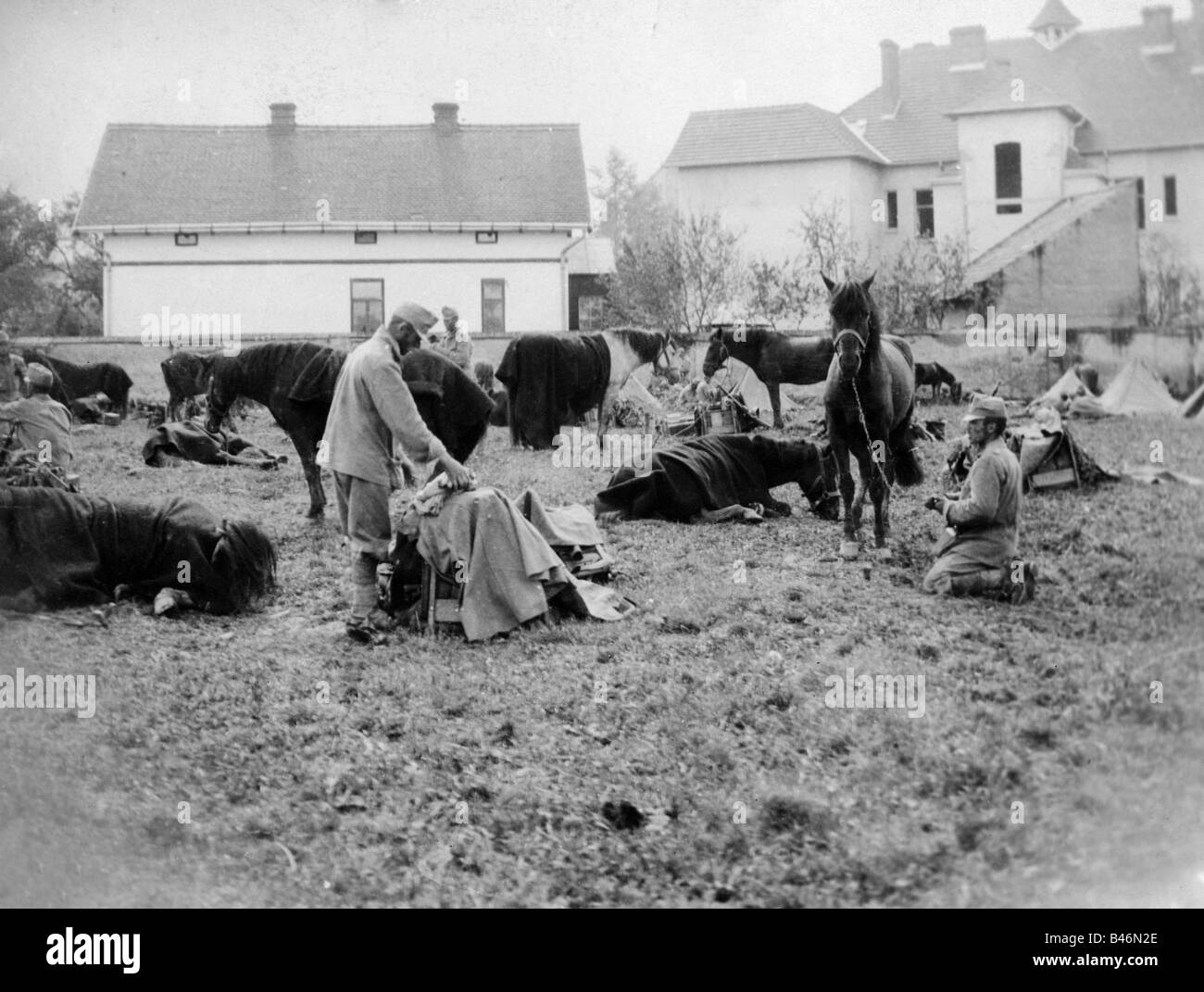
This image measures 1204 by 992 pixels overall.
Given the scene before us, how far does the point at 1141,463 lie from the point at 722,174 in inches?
153

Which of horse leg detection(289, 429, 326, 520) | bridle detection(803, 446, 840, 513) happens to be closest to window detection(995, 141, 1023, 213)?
bridle detection(803, 446, 840, 513)

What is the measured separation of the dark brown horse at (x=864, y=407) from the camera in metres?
7.90

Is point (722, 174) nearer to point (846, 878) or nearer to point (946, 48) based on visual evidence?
point (946, 48)

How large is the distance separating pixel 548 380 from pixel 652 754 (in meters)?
7.75

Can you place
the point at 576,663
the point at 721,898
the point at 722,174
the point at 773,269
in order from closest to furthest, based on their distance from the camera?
the point at 721,898 < the point at 576,663 < the point at 722,174 < the point at 773,269

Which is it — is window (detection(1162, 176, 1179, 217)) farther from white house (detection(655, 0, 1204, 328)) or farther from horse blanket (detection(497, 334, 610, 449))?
horse blanket (detection(497, 334, 610, 449))

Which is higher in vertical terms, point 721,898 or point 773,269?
point 773,269

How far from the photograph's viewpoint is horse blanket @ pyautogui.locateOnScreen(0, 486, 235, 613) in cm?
704

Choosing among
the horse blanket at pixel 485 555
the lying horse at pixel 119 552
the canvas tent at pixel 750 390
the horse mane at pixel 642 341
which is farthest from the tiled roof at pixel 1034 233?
the lying horse at pixel 119 552

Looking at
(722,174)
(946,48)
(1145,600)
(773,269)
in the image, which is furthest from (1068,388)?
(1145,600)

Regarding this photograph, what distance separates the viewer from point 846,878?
14.8 feet

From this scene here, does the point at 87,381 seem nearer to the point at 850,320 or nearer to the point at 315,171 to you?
the point at 315,171

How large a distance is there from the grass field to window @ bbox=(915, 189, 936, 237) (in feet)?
13.6

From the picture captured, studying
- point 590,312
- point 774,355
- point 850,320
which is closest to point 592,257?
point 590,312
